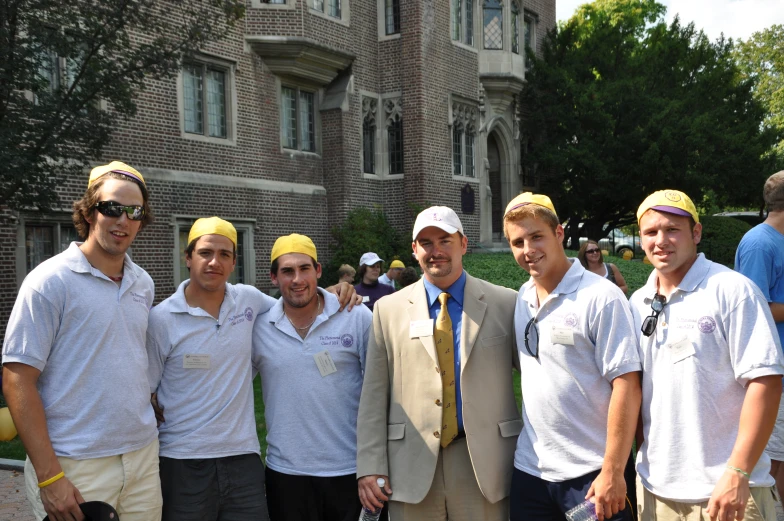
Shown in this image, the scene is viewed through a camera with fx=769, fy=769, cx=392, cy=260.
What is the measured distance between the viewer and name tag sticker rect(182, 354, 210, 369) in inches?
141

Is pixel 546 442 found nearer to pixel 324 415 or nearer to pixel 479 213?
pixel 324 415

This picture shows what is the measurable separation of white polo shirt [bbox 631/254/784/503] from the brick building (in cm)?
1152

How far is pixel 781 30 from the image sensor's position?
3800 centimetres

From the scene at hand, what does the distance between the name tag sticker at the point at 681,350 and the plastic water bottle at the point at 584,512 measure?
66 cm

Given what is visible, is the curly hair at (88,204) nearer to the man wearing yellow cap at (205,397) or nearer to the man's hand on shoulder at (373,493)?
the man wearing yellow cap at (205,397)

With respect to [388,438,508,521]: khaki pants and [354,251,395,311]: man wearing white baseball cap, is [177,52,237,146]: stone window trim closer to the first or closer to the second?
[354,251,395,311]: man wearing white baseball cap

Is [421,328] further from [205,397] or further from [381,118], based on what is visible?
[381,118]

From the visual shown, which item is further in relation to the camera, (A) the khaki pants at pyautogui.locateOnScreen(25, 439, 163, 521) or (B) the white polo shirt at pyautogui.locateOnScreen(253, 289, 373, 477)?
(B) the white polo shirt at pyautogui.locateOnScreen(253, 289, 373, 477)

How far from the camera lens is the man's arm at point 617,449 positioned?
304cm

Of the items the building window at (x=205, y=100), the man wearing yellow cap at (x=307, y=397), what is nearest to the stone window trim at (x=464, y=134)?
the building window at (x=205, y=100)

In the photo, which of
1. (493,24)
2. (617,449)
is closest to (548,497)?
(617,449)

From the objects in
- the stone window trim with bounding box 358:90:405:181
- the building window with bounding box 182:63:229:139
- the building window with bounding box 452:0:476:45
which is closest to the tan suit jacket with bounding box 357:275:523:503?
the building window with bounding box 182:63:229:139

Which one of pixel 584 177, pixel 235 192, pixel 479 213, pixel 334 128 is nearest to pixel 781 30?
pixel 584 177

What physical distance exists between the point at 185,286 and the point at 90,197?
2.31 feet
